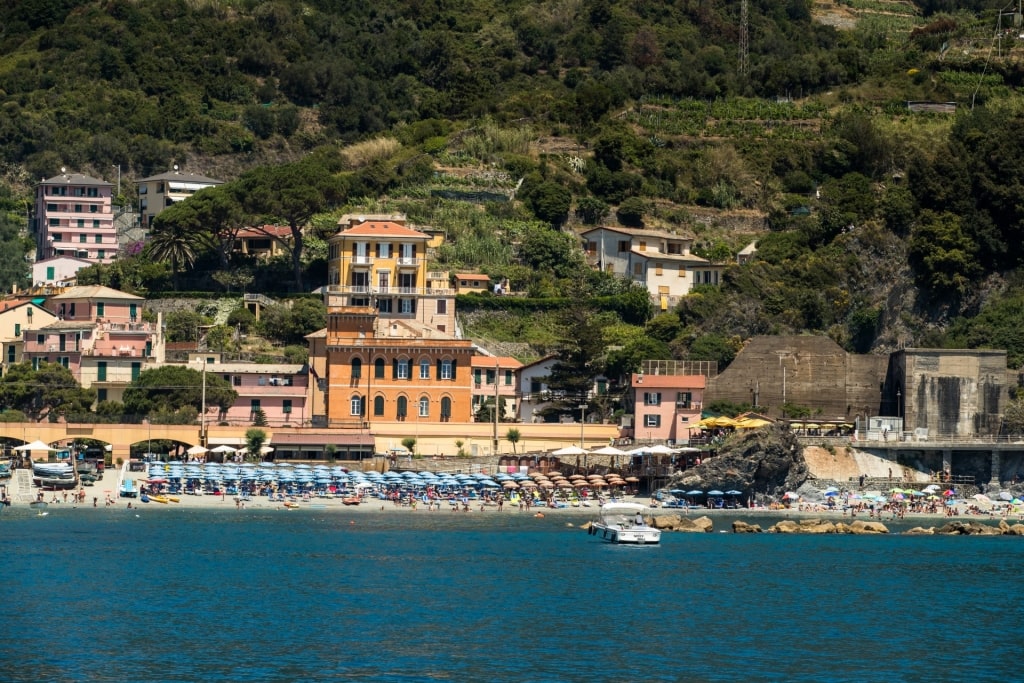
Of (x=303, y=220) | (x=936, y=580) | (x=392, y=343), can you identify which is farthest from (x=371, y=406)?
(x=936, y=580)

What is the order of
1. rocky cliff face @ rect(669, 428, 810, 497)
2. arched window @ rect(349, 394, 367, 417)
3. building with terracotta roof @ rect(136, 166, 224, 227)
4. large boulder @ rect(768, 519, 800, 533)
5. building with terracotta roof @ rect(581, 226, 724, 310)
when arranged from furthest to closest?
building with terracotta roof @ rect(136, 166, 224, 227)
building with terracotta roof @ rect(581, 226, 724, 310)
arched window @ rect(349, 394, 367, 417)
rocky cliff face @ rect(669, 428, 810, 497)
large boulder @ rect(768, 519, 800, 533)

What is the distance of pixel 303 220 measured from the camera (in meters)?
115

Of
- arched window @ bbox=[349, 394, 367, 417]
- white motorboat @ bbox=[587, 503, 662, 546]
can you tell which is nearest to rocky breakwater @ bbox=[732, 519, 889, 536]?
white motorboat @ bbox=[587, 503, 662, 546]

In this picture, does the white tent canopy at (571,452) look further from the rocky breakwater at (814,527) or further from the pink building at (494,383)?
the rocky breakwater at (814,527)

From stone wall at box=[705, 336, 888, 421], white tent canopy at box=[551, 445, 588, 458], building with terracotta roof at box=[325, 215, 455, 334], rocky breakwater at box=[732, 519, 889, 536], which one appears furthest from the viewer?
building with terracotta roof at box=[325, 215, 455, 334]

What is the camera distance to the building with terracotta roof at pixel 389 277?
107500mm

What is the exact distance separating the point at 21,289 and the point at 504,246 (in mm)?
29962

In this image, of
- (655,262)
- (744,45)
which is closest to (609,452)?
(655,262)

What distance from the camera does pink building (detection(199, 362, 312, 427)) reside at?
Answer: 101 metres

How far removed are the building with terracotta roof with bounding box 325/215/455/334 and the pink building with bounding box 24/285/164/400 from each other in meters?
9.77

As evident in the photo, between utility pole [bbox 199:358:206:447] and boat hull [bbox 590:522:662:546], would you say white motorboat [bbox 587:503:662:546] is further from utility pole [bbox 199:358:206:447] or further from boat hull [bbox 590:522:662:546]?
utility pole [bbox 199:358:206:447]

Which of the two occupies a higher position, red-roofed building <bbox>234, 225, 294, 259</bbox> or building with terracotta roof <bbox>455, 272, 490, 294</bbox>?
red-roofed building <bbox>234, 225, 294, 259</bbox>

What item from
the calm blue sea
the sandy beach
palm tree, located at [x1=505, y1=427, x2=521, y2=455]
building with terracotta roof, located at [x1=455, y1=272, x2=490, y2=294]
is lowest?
the calm blue sea

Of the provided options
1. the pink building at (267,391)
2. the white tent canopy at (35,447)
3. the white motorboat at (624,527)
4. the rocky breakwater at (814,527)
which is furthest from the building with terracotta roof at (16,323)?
the rocky breakwater at (814,527)
